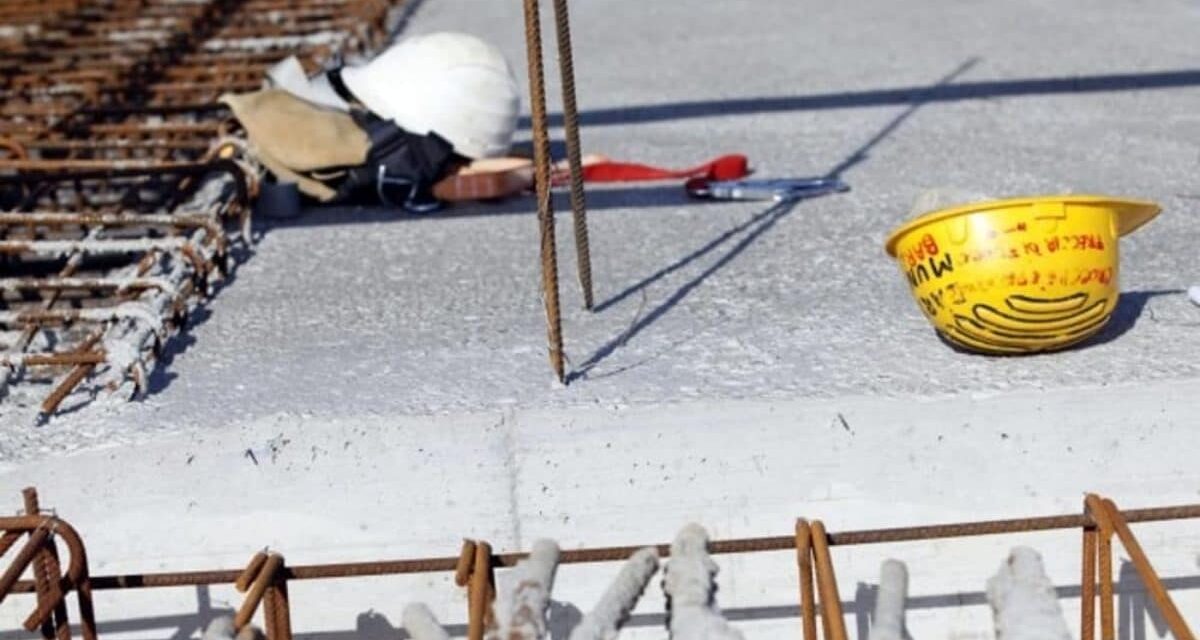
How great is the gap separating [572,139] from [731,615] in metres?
1.28

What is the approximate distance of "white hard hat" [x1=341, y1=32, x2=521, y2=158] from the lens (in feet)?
20.0

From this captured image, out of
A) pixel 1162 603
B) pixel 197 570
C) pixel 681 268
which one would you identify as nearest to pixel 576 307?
pixel 681 268

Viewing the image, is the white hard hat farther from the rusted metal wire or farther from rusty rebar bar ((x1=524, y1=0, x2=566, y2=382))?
rusty rebar bar ((x1=524, y1=0, x2=566, y2=382))

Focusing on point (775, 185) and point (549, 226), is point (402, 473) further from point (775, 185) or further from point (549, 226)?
point (775, 185)

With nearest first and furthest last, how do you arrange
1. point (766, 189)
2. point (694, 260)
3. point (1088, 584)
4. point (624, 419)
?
point (1088, 584) < point (624, 419) < point (694, 260) < point (766, 189)

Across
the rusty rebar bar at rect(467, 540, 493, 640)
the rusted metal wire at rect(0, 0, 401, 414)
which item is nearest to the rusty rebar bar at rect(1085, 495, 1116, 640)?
the rusty rebar bar at rect(467, 540, 493, 640)

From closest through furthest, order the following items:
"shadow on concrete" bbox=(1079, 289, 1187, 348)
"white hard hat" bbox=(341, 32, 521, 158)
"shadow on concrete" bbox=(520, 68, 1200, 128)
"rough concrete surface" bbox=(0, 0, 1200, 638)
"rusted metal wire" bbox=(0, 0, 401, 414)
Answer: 1. "rough concrete surface" bbox=(0, 0, 1200, 638)
2. "shadow on concrete" bbox=(1079, 289, 1187, 348)
3. "rusted metal wire" bbox=(0, 0, 401, 414)
4. "white hard hat" bbox=(341, 32, 521, 158)
5. "shadow on concrete" bbox=(520, 68, 1200, 128)

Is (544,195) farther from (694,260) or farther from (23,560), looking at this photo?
(23,560)

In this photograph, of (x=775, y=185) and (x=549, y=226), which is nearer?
(x=549, y=226)

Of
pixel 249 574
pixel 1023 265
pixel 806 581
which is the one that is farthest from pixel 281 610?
pixel 1023 265

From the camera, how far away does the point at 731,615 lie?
3.96m

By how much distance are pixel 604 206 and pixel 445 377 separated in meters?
1.78

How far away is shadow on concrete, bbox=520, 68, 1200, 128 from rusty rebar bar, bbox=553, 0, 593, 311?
2500 millimetres

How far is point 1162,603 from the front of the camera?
3.12 metres
